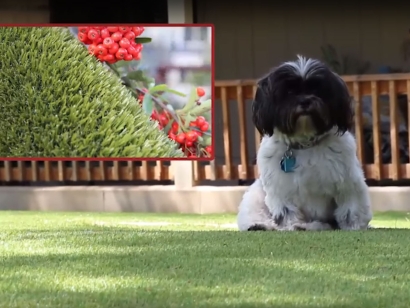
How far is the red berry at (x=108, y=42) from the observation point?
1363 centimetres

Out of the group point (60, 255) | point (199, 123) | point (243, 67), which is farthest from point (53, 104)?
point (60, 255)

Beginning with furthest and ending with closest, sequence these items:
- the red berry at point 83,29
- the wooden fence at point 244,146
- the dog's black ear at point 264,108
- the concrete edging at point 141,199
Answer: the red berry at point 83,29 < the concrete edging at point 141,199 < the wooden fence at point 244,146 < the dog's black ear at point 264,108

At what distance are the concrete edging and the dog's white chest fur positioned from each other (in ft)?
16.5

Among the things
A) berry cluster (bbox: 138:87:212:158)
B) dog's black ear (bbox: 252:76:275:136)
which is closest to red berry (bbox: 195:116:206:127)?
berry cluster (bbox: 138:87:212:158)

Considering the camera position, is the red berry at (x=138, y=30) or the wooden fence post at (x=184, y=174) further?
the wooden fence post at (x=184, y=174)

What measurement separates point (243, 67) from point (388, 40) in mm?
2147

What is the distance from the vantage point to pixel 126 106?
540 inches

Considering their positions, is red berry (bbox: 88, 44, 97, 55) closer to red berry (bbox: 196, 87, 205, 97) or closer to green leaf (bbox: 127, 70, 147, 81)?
green leaf (bbox: 127, 70, 147, 81)

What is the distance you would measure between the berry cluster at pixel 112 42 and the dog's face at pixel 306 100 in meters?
5.63

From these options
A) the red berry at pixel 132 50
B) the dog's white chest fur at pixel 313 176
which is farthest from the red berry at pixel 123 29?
the dog's white chest fur at pixel 313 176

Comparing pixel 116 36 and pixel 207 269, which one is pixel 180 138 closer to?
pixel 116 36

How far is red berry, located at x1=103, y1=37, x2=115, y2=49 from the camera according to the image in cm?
1363

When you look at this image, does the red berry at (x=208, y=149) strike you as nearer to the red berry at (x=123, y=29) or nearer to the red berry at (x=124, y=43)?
the red berry at (x=124, y=43)

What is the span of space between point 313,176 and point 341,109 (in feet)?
1.83
